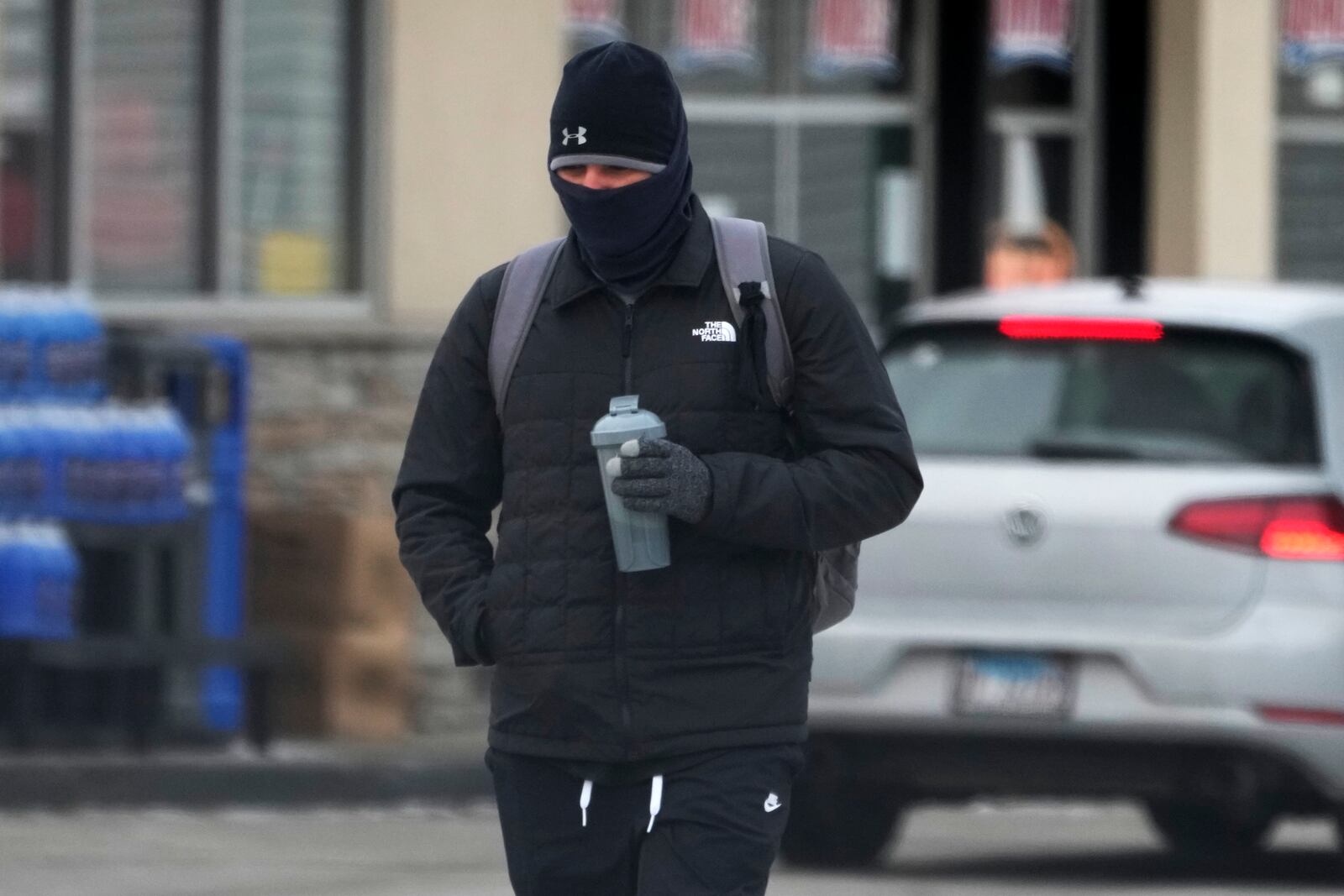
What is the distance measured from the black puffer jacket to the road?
413cm

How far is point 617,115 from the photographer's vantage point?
4328mm

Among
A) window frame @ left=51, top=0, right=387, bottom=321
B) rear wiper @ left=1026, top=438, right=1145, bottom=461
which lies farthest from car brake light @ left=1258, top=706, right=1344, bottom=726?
window frame @ left=51, top=0, right=387, bottom=321

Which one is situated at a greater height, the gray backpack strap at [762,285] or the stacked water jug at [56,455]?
the gray backpack strap at [762,285]

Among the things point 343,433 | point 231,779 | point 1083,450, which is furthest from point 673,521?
point 343,433

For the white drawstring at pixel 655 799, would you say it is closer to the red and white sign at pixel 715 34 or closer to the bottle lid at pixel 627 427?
the bottle lid at pixel 627 427

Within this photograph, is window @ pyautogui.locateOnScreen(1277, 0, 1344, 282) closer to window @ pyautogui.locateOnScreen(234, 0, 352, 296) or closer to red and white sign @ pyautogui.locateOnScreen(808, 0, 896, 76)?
red and white sign @ pyautogui.locateOnScreen(808, 0, 896, 76)

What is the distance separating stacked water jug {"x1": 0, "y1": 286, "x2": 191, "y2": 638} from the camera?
11594 millimetres

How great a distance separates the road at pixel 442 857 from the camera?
8.72 metres

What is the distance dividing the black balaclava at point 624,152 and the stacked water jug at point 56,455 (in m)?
7.55

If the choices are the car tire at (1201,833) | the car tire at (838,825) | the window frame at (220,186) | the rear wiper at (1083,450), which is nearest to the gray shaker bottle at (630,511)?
the rear wiper at (1083,450)

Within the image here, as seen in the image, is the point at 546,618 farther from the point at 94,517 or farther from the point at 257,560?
the point at 257,560

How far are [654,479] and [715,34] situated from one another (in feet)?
36.3

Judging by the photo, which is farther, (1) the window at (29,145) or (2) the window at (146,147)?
(2) the window at (146,147)

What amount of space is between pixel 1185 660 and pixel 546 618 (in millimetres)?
4236
